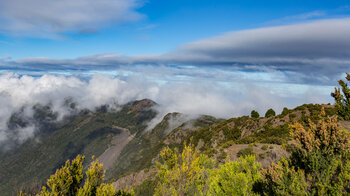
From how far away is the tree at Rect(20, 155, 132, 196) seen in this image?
1794 centimetres

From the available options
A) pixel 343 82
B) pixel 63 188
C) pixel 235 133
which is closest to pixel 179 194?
pixel 63 188

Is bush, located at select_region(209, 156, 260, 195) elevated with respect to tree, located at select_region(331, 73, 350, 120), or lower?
lower

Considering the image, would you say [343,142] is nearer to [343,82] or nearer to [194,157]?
[343,82]

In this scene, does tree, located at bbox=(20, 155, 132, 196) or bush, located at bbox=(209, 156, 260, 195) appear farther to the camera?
bush, located at bbox=(209, 156, 260, 195)

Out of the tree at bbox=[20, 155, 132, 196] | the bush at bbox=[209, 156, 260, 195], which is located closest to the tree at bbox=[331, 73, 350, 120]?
the bush at bbox=[209, 156, 260, 195]

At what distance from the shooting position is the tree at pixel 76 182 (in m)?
17.9

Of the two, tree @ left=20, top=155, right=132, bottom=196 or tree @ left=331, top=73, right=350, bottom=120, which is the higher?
tree @ left=331, top=73, right=350, bottom=120

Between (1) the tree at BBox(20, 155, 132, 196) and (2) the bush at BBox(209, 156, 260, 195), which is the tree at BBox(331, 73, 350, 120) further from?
(1) the tree at BBox(20, 155, 132, 196)

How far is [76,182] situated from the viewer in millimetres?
20047

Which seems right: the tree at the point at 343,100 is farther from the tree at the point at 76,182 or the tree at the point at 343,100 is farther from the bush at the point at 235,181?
the tree at the point at 76,182

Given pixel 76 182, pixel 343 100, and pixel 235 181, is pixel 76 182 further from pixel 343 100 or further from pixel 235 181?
pixel 343 100

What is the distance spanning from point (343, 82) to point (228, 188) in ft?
53.9

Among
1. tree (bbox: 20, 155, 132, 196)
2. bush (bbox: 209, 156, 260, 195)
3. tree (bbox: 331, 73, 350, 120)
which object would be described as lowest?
bush (bbox: 209, 156, 260, 195)

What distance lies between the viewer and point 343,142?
45.9 feet
